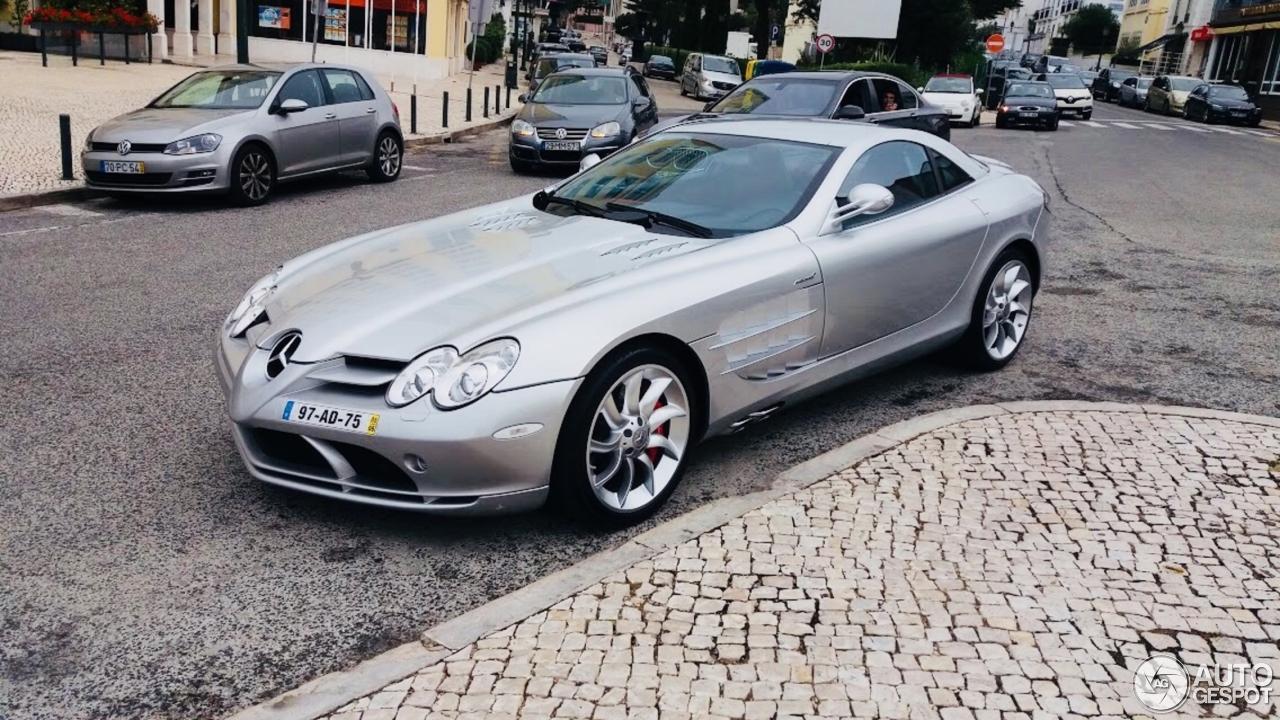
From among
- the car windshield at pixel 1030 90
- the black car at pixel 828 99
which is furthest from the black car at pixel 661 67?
the black car at pixel 828 99

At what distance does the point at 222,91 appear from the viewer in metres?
12.6

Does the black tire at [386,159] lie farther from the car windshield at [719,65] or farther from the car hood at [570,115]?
the car windshield at [719,65]

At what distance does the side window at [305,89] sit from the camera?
42.2ft

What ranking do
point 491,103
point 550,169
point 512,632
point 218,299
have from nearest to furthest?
point 512,632 < point 218,299 < point 550,169 < point 491,103

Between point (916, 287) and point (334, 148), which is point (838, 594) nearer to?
point (916, 287)

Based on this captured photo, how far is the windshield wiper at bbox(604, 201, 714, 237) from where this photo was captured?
16.5 feet

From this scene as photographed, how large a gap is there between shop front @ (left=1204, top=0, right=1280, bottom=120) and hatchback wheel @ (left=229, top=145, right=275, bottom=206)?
147ft

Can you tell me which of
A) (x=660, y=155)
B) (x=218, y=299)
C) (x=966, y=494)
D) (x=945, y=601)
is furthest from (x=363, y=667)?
(x=218, y=299)

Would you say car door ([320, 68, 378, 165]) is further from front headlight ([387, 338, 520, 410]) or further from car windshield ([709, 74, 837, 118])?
front headlight ([387, 338, 520, 410])

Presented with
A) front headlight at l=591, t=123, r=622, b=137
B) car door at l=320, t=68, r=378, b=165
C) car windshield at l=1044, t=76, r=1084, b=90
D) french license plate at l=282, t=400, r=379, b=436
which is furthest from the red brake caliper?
car windshield at l=1044, t=76, r=1084, b=90

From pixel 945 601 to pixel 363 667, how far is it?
181 centimetres

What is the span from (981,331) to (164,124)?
29.0 ft

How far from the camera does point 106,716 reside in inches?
122

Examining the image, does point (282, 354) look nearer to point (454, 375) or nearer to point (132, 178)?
point (454, 375)
